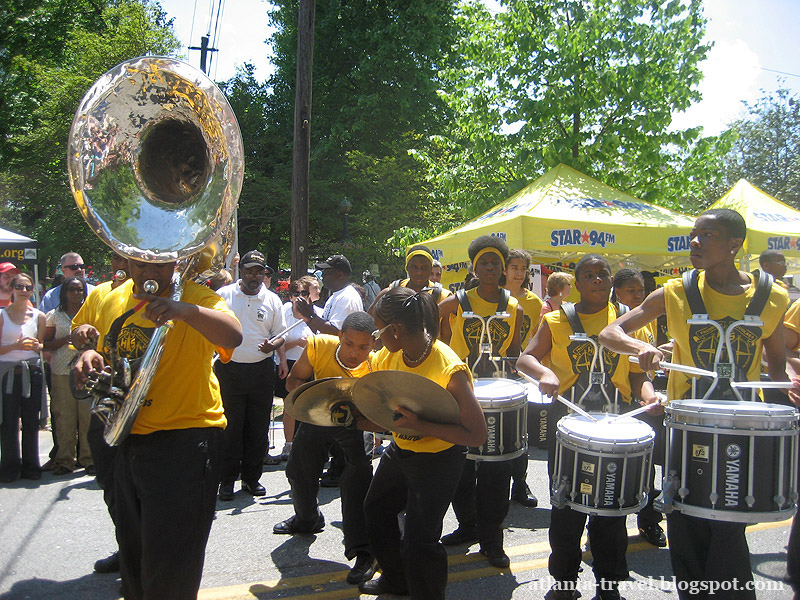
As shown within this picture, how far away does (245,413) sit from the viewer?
575 cm

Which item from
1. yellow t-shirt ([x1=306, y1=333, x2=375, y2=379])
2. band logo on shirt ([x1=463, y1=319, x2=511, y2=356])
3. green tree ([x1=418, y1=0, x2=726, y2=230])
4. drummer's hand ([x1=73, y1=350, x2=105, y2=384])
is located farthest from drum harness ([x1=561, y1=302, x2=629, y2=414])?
green tree ([x1=418, y1=0, x2=726, y2=230])

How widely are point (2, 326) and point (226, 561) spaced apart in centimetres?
350

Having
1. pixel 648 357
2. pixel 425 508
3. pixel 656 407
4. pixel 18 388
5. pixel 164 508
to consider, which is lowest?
pixel 18 388

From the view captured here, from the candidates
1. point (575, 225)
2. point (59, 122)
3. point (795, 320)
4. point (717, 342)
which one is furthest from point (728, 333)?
point (59, 122)

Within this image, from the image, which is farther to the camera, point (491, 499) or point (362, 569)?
point (491, 499)

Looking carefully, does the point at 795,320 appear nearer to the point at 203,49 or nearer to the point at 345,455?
the point at 345,455

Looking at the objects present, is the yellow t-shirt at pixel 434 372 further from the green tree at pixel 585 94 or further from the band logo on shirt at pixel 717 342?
the green tree at pixel 585 94

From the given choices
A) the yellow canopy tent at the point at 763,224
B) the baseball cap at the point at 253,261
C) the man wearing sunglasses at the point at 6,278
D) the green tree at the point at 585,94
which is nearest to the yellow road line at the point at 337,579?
the baseball cap at the point at 253,261

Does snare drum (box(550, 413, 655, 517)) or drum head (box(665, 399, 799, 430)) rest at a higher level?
drum head (box(665, 399, 799, 430))

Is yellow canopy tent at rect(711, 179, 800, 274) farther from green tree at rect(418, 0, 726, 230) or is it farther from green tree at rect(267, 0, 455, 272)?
green tree at rect(267, 0, 455, 272)

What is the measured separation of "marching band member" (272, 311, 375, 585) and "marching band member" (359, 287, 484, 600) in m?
0.73

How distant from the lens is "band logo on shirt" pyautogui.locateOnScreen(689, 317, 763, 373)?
10.2 ft

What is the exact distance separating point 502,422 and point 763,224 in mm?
7677

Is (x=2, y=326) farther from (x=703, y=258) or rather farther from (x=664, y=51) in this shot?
(x=664, y=51)
